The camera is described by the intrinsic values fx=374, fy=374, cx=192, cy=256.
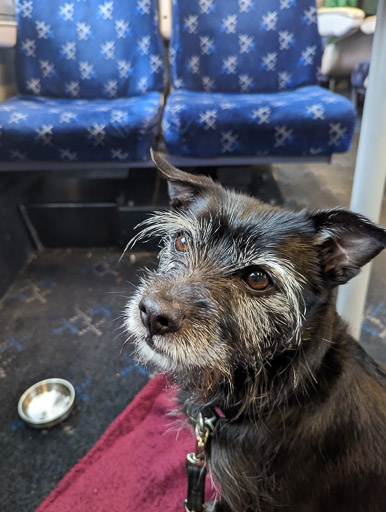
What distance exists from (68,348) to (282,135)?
67.9 inches

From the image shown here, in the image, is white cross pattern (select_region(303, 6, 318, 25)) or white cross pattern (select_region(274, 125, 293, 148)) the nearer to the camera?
white cross pattern (select_region(274, 125, 293, 148))

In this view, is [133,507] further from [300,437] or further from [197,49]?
[197,49]

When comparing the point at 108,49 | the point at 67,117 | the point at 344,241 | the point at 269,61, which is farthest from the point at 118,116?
the point at 344,241

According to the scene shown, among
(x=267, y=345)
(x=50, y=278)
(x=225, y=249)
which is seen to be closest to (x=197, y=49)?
(x=50, y=278)

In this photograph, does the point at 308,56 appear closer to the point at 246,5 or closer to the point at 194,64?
the point at 246,5

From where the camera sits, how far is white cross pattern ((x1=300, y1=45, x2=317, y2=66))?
2.94 m

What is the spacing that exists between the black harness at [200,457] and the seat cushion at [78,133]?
5.39 ft

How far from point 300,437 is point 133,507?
77cm

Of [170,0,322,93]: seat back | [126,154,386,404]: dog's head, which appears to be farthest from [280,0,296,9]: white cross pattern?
[126,154,386,404]: dog's head

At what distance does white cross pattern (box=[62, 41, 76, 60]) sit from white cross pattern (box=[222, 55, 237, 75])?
1175mm

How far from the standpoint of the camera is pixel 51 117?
2.20 meters

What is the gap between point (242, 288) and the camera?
1024 mm

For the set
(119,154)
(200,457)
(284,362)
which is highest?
(119,154)

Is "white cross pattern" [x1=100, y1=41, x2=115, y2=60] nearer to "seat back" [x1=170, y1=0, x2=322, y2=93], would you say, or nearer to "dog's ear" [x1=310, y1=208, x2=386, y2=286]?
"seat back" [x1=170, y1=0, x2=322, y2=93]
